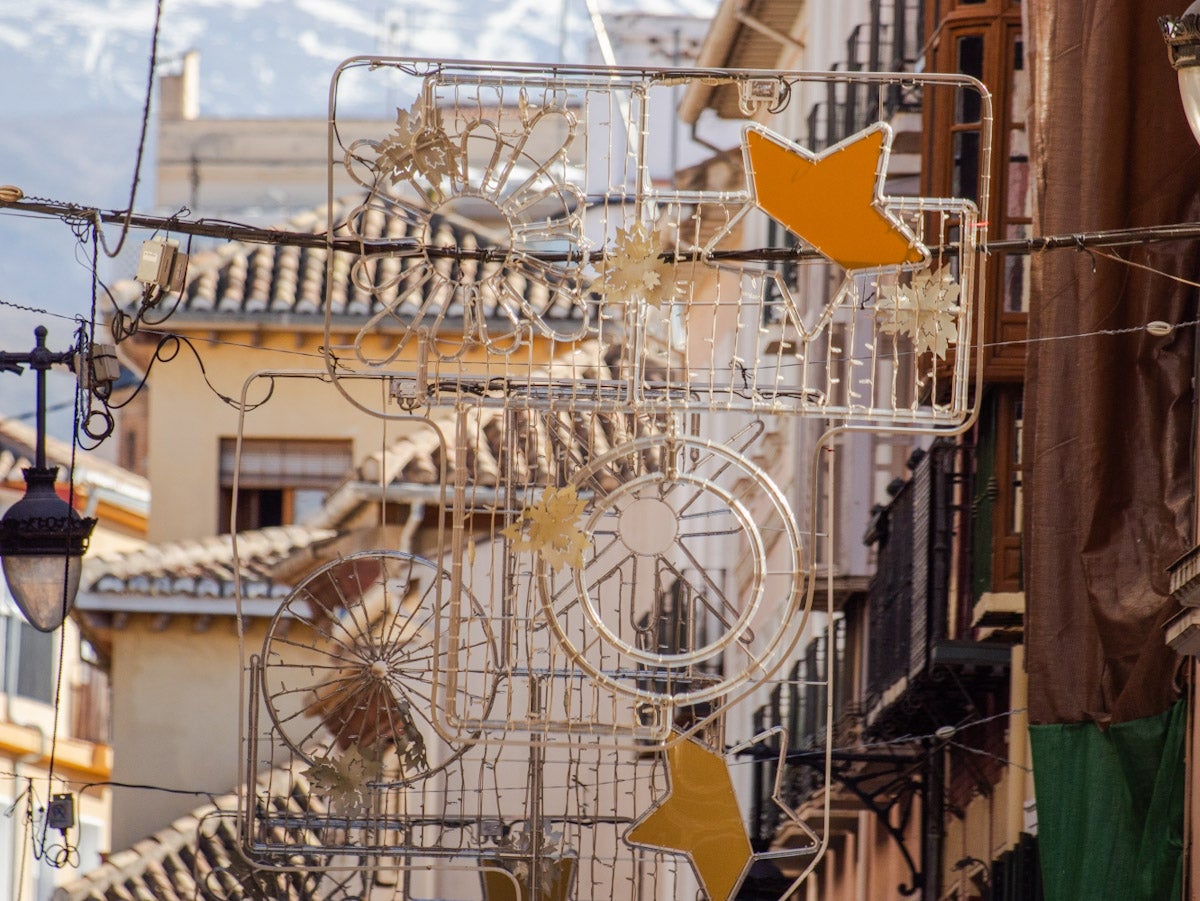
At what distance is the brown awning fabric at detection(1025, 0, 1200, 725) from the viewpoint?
964 cm

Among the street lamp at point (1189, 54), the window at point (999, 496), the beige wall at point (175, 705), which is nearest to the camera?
the street lamp at point (1189, 54)

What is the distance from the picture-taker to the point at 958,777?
15891 millimetres

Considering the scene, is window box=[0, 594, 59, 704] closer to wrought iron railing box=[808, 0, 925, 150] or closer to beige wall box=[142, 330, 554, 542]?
beige wall box=[142, 330, 554, 542]

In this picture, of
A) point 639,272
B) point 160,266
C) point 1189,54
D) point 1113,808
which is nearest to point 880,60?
point 1113,808

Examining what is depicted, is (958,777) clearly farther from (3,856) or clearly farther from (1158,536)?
(3,856)

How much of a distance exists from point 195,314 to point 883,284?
19.1 meters

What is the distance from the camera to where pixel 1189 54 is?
753cm

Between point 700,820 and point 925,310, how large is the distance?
5.77 feet

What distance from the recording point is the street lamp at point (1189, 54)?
7.52 m

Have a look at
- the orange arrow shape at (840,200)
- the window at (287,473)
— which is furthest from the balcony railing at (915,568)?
the window at (287,473)

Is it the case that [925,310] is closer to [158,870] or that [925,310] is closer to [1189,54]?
[1189,54]

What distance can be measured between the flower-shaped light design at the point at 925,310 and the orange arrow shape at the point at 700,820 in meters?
1.49

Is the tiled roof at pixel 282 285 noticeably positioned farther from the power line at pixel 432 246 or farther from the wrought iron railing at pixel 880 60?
the power line at pixel 432 246

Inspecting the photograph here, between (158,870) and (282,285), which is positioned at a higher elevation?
(282,285)
